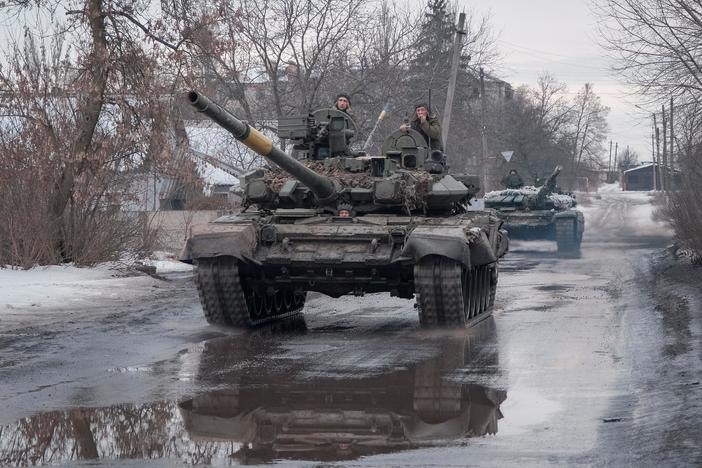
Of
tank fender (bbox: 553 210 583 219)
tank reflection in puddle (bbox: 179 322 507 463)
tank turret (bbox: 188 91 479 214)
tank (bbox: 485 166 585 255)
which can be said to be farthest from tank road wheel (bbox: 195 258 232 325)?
tank fender (bbox: 553 210 583 219)

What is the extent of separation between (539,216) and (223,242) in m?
18.8

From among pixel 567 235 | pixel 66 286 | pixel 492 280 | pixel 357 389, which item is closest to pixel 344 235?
pixel 492 280

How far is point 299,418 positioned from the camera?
735cm

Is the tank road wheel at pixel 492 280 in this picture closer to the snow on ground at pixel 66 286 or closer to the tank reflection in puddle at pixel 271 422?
the snow on ground at pixel 66 286

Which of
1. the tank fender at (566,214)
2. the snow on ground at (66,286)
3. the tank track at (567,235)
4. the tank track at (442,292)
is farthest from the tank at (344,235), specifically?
the tank fender at (566,214)

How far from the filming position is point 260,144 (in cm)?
1102

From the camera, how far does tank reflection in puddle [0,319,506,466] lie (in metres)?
6.40

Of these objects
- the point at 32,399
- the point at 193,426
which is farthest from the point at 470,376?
the point at 32,399

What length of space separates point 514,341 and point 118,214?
1056 centimetres

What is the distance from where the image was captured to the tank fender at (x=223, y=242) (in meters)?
11.8

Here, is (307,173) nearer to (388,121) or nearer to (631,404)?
(631,404)

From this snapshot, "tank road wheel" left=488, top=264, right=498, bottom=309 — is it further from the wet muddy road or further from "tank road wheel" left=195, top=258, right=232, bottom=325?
"tank road wheel" left=195, top=258, right=232, bottom=325

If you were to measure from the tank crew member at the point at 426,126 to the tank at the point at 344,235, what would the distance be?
0.44m

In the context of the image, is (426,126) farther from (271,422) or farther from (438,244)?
(271,422)
